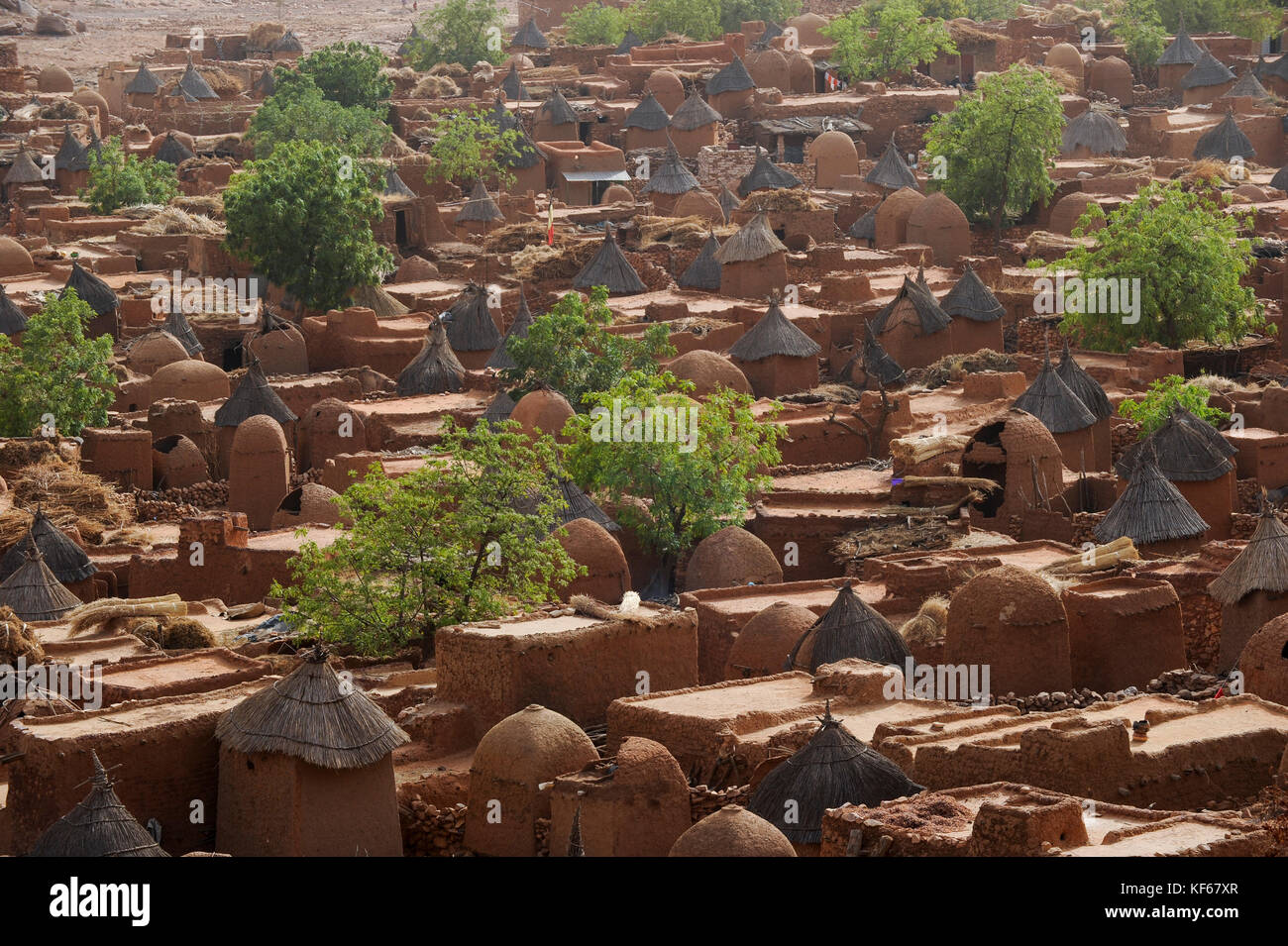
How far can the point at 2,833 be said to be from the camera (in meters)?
22.5

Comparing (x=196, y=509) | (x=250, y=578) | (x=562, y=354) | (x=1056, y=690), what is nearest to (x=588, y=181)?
(x=562, y=354)

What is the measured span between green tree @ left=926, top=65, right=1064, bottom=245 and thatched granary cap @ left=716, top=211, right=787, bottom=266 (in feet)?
32.1

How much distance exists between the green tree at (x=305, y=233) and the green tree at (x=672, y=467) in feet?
60.3

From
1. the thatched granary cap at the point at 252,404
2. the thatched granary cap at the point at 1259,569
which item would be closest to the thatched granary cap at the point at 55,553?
the thatched granary cap at the point at 252,404

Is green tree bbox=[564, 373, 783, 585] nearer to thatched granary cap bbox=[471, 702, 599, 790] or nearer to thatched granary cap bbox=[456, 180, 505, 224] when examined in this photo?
thatched granary cap bbox=[471, 702, 599, 790]

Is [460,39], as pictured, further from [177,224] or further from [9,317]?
[9,317]

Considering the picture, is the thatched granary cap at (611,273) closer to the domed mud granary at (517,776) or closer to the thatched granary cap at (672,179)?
the thatched granary cap at (672,179)

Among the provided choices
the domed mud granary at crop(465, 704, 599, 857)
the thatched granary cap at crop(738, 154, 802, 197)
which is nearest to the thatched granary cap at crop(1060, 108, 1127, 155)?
the thatched granary cap at crop(738, 154, 802, 197)

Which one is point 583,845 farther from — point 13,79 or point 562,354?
point 13,79

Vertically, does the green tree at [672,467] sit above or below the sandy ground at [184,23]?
below

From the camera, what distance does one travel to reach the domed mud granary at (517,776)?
2266 centimetres

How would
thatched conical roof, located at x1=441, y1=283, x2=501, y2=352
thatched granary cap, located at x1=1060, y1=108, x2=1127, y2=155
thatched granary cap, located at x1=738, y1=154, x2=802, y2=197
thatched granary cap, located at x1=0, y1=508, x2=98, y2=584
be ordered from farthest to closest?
thatched granary cap, located at x1=1060, y1=108, x2=1127, y2=155 → thatched granary cap, located at x1=738, y1=154, x2=802, y2=197 → thatched conical roof, located at x1=441, y1=283, x2=501, y2=352 → thatched granary cap, located at x1=0, y1=508, x2=98, y2=584

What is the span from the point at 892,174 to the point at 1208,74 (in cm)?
1608

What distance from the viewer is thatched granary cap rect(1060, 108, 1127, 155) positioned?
72.4 meters
